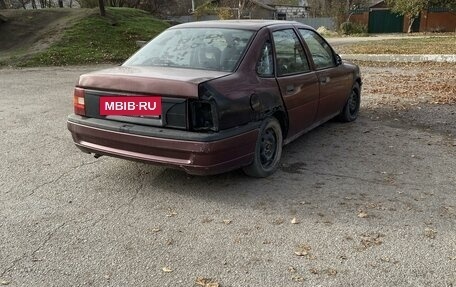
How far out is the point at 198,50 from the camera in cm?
455

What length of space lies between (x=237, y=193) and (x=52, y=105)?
17.7 ft

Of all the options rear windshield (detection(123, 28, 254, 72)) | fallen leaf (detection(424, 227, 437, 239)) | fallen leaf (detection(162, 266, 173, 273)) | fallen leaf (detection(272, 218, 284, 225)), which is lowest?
fallen leaf (detection(424, 227, 437, 239))

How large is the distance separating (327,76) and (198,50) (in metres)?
1.87

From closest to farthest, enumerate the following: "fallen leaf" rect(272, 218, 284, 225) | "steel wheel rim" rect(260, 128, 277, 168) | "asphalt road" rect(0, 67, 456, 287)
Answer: "asphalt road" rect(0, 67, 456, 287) → "fallen leaf" rect(272, 218, 284, 225) → "steel wheel rim" rect(260, 128, 277, 168)

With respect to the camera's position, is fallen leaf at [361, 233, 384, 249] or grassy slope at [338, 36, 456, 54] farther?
grassy slope at [338, 36, 456, 54]

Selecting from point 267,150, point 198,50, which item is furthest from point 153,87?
point 267,150

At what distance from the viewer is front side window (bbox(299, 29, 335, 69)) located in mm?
5477

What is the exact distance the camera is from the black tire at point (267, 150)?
14.3 feet

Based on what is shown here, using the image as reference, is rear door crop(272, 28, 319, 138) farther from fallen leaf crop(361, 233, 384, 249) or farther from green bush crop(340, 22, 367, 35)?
green bush crop(340, 22, 367, 35)

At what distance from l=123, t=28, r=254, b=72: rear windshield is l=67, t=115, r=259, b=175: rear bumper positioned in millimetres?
737

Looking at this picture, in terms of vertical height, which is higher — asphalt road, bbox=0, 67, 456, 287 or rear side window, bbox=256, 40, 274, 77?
rear side window, bbox=256, 40, 274, 77

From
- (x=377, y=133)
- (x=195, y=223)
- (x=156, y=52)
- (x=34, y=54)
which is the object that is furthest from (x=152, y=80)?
(x=34, y=54)

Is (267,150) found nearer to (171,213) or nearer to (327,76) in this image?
(171,213)

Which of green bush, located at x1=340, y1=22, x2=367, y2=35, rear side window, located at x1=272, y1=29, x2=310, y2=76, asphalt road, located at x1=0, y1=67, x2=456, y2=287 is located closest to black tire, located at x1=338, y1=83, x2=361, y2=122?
asphalt road, located at x1=0, y1=67, x2=456, y2=287
